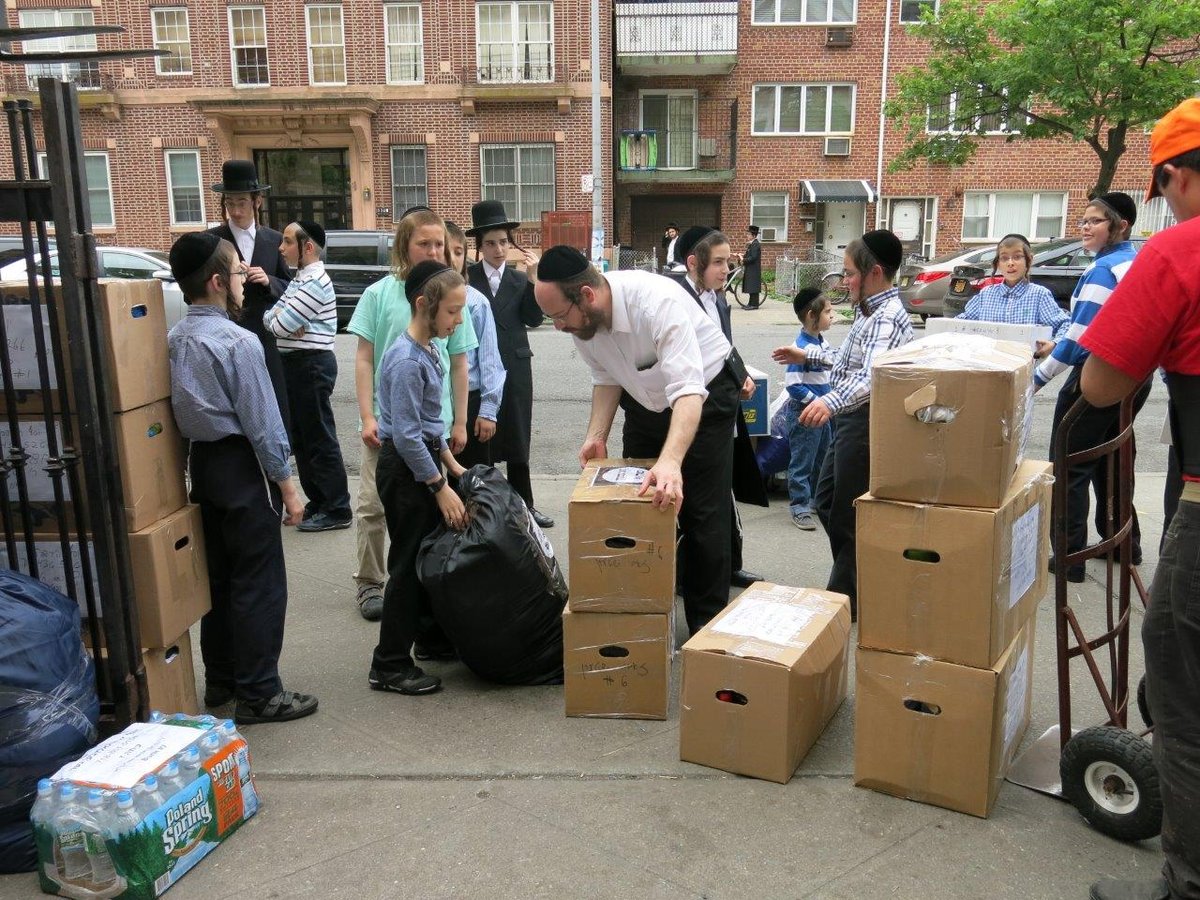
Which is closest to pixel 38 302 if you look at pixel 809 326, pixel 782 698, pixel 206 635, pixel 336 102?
pixel 206 635

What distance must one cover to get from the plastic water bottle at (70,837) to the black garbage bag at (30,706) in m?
0.20

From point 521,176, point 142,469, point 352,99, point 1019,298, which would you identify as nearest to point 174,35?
point 352,99

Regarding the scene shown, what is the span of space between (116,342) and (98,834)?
1491mm

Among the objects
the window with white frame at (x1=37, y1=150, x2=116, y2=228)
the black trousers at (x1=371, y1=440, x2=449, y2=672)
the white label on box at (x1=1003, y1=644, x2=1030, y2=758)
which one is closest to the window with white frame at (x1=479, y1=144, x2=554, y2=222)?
the window with white frame at (x1=37, y1=150, x2=116, y2=228)

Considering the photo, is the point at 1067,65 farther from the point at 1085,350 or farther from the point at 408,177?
the point at 1085,350

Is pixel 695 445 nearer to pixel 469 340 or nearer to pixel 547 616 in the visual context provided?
pixel 547 616

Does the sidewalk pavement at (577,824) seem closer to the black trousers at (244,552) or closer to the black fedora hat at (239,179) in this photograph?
the black trousers at (244,552)

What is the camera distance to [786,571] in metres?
5.34

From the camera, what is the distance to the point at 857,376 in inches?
166

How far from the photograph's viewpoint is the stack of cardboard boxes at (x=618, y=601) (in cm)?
351

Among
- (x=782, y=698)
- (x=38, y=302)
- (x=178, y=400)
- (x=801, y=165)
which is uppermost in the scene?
(x=801, y=165)

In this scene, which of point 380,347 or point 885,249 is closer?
point 885,249

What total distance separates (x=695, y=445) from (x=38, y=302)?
237 centimetres

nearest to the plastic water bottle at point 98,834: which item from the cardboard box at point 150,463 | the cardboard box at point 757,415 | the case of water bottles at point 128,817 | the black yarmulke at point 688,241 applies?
the case of water bottles at point 128,817
